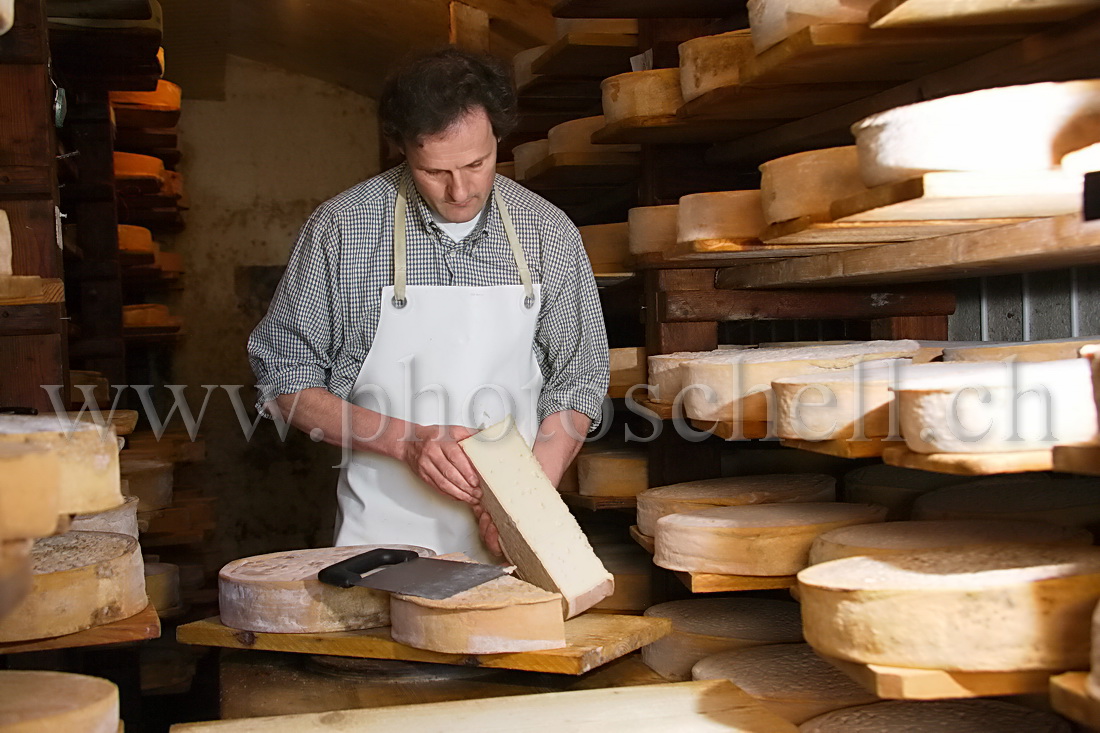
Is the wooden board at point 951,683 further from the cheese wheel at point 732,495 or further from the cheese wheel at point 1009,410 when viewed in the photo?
the cheese wheel at point 732,495

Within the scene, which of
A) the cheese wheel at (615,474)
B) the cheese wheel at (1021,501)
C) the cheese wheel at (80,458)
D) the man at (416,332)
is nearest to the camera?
the cheese wheel at (80,458)

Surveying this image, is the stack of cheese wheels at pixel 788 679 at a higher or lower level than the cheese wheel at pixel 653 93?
lower

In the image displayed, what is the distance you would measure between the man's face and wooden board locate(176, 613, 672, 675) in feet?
3.50

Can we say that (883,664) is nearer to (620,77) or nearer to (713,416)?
(713,416)

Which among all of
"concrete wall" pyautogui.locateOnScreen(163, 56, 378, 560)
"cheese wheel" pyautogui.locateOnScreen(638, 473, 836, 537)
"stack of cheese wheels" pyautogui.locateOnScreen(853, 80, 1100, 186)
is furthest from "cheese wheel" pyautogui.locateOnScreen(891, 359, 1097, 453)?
"concrete wall" pyautogui.locateOnScreen(163, 56, 378, 560)

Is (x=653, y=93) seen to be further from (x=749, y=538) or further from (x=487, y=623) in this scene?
(x=487, y=623)

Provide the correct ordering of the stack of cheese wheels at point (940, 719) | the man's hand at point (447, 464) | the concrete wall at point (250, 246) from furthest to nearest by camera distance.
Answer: the concrete wall at point (250, 246), the man's hand at point (447, 464), the stack of cheese wheels at point (940, 719)

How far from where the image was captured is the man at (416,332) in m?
2.83

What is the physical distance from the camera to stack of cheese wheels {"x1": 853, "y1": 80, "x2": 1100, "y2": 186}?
4.83ft

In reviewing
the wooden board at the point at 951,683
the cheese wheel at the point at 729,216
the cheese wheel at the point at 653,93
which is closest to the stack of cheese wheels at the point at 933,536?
the wooden board at the point at 951,683

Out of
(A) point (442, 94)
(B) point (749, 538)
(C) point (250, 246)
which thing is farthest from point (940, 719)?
(C) point (250, 246)

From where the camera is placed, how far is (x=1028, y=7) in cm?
163

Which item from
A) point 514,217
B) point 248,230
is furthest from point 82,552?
point 248,230

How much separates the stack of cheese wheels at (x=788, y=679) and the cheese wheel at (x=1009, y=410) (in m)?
0.79
